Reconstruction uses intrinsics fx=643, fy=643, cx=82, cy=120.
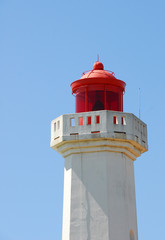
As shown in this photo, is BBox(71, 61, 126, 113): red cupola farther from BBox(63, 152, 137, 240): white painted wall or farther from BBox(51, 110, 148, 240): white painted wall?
BBox(63, 152, 137, 240): white painted wall

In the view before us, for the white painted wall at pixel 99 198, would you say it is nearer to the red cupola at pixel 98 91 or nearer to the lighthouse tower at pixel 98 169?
the lighthouse tower at pixel 98 169

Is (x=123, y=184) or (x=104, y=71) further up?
(x=104, y=71)

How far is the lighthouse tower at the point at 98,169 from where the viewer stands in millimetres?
18109

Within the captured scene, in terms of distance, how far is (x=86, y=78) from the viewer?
1938cm

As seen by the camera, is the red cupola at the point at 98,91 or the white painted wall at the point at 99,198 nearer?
the white painted wall at the point at 99,198

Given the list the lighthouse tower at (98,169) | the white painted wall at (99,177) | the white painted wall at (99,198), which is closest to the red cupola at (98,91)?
the lighthouse tower at (98,169)

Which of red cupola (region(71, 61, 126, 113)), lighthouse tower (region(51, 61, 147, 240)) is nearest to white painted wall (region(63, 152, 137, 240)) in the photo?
lighthouse tower (region(51, 61, 147, 240))

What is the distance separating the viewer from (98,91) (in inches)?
763

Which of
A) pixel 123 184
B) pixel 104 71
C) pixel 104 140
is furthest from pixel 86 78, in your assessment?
pixel 123 184

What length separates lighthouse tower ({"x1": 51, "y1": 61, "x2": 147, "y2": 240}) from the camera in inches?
713

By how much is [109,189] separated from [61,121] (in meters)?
2.49

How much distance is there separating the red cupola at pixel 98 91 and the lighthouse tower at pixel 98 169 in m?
0.03

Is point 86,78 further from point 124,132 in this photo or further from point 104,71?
point 124,132

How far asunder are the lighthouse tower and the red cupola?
0.10ft
